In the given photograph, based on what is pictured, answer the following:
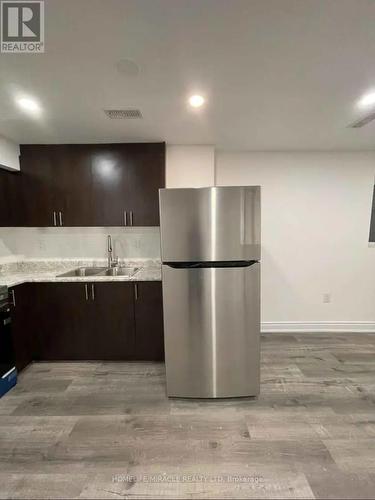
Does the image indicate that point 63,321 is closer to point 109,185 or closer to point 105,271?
point 105,271

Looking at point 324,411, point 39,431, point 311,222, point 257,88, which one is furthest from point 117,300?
point 311,222

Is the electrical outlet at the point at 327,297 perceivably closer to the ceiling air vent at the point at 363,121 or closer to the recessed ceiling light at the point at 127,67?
the ceiling air vent at the point at 363,121

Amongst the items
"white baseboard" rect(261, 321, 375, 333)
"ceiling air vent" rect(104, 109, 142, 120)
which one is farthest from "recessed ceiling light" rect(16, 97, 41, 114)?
"white baseboard" rect(261, 321, 375, 333)

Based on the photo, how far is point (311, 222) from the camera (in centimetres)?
345

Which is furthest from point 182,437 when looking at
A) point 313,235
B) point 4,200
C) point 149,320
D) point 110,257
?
point 4,200

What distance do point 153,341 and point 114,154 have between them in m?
2.15

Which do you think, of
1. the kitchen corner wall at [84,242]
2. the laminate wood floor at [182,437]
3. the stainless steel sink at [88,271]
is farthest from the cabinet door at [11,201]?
the laminate wood floor at [182,437]

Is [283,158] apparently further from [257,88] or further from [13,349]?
[13,349]

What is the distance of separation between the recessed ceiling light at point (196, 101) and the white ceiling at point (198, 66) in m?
0.06

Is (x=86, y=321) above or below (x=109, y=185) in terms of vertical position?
below

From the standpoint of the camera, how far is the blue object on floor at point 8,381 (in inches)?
88.4

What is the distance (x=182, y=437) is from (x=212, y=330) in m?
0.75

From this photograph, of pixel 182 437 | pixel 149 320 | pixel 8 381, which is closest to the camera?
pixel 182 437

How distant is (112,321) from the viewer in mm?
2723
